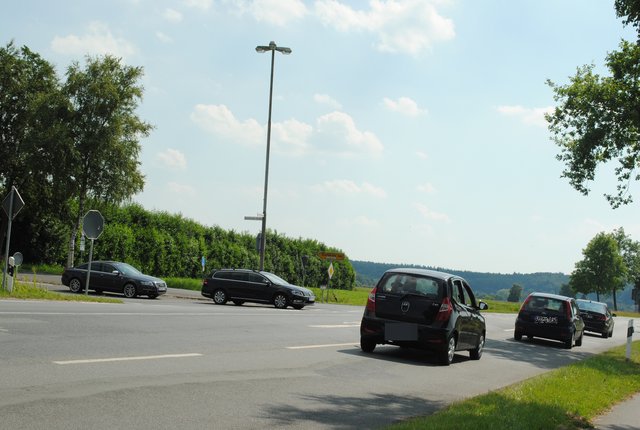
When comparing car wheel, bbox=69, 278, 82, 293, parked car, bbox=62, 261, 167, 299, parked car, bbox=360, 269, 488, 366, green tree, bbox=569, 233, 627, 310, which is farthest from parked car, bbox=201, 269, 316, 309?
green tree, bbox=569, 233, 627, 310

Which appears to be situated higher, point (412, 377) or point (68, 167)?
point (68, 167)

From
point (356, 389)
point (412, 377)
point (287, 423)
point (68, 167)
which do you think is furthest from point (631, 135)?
point (68, 167)

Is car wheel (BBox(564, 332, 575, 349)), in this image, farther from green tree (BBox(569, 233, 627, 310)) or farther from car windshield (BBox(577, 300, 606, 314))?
green tree (BBox(569, 233, 627, 310))

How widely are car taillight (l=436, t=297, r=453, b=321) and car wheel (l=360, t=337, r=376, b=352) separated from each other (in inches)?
60.1

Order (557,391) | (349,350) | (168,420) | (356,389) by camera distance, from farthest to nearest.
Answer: (349,350) → (557,391) → (356,389) → (168,420)

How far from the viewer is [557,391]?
10180mm

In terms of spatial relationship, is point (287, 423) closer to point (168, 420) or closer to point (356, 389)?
point (168, 420)

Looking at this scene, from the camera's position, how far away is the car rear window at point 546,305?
21.7 metres

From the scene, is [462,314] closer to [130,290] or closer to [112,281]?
[130,290]

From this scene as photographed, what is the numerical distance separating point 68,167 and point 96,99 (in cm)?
446

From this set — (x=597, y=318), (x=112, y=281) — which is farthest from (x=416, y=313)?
(x=597, y=318)

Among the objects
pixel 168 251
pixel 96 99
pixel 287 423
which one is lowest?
pixel 287 423

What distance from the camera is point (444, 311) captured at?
13.0 m

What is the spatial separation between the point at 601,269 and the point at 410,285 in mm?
96464
